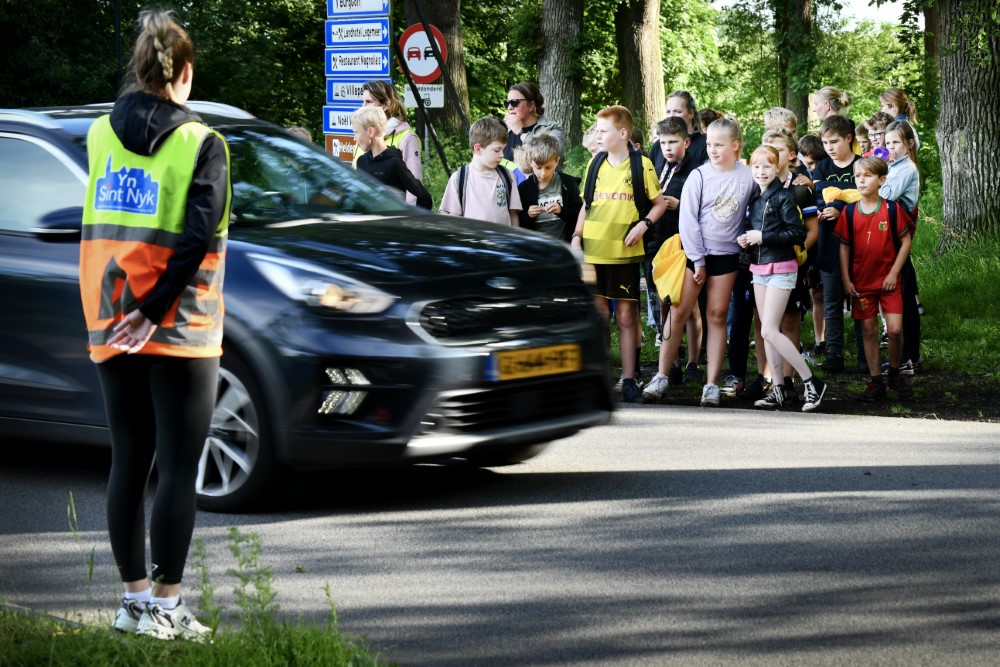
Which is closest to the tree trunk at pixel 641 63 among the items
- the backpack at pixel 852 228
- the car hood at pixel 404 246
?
the backpack at pixel 852 228

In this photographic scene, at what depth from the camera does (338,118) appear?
14.8m

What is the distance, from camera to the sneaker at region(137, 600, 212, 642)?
4398 mm

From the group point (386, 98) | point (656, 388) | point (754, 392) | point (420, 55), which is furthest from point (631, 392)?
point (420, 55)

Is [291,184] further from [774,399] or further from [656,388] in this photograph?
[774,399]

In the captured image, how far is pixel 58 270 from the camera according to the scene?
680 centimetres

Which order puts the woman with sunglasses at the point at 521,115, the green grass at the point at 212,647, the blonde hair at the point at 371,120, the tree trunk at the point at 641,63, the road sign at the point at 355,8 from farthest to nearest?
the tree trunk at the point at 641,63 < the road sign at the point at 355,8 < the woman with sunglasses at the point at 521,115 < the blonde hair at the point at 371,120 < the green grass at the point at 212,647

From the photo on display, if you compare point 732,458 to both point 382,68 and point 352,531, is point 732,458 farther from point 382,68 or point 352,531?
point 382,68

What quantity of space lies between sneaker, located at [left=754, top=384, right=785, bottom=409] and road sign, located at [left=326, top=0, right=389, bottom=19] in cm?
646

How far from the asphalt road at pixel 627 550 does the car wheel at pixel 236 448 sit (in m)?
0.11

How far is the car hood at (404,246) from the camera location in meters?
6.33

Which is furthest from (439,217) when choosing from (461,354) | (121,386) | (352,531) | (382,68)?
(382,68)

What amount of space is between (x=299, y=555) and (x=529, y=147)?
5601 mm

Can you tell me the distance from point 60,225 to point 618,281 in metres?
4.38

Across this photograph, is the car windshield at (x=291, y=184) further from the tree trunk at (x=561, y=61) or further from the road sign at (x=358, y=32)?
the tree trunk at (x=561, y=61)
